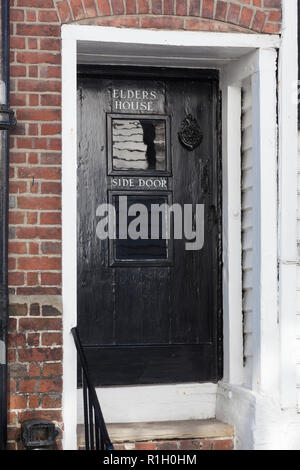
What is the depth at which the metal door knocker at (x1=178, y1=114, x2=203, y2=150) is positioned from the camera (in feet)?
20.2

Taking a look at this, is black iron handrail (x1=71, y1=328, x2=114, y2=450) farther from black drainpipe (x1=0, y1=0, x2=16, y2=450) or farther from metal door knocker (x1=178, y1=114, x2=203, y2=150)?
metal door knocker (x1=178, y1=114, x2=203, y2=150)

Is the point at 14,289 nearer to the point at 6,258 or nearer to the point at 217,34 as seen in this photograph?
the point at 6,258

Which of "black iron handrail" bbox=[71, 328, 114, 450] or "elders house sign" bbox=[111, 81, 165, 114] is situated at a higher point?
"elders house sign" bbox=[111, 81, 165, 114]

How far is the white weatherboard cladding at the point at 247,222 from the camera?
5.91m

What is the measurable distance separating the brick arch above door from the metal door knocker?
0.73 m

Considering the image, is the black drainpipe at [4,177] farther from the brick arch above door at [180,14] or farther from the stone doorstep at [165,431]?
the stone doorstep at [165,431]

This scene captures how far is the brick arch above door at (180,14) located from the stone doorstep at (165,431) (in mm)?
2528

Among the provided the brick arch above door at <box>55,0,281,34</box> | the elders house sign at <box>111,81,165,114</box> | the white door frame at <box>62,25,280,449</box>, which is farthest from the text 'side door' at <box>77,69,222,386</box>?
the brick arch above door at <box>55,0,281,34</box>

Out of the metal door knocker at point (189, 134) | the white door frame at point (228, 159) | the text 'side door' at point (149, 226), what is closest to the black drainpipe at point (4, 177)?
the white door frame at point (228, 159)

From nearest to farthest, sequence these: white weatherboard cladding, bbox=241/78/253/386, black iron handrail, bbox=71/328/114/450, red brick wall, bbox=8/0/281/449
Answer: black iron handrail, bbox=71/328/114/450
red brick wall, bbox=8/0/281/449
white weatherboard cladding, bbox=241/78/253/386

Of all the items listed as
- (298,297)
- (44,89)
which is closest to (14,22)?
(44,89)

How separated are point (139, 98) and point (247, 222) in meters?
1.11

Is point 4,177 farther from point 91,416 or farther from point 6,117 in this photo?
point 91,416

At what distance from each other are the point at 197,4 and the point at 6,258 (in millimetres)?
1966
